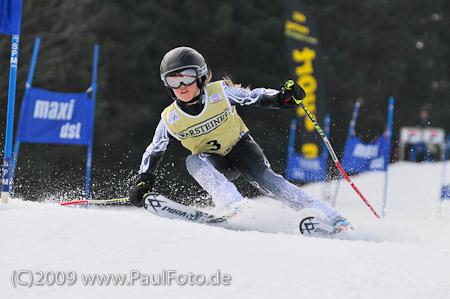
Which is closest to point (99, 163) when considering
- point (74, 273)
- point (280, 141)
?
point (280, 141)

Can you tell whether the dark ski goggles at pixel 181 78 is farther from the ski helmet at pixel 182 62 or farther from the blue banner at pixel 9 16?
the blue banner at pixel 9 16

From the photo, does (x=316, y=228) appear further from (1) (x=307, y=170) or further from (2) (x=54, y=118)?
(1) (x=307, y=170)

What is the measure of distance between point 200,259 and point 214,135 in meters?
1.79

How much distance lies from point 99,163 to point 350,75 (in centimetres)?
1327

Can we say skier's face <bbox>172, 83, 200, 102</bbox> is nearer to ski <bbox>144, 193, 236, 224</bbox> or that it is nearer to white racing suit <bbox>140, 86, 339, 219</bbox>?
white racing suit <bbox>140, 86, 339, 219</bbox>

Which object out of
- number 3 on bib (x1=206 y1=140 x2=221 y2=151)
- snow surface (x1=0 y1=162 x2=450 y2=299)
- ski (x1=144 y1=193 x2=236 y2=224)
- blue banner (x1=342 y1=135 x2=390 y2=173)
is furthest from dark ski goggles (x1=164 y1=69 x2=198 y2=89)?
blue banner (x1=342 y1=135 x2=390 y2=173)

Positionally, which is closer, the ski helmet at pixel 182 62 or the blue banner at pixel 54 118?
the ski helmet at pixel 182 62

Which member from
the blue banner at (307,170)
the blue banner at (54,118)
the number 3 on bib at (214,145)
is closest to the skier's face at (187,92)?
the number 3 on bib at (214,145)

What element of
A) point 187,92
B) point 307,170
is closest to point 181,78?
point 187,92

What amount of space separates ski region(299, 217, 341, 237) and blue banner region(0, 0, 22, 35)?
2.63 metres

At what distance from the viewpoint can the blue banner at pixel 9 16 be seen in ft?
15.7

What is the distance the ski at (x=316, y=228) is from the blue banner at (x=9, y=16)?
263cm

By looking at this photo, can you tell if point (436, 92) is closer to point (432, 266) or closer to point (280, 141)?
point (280, 141)

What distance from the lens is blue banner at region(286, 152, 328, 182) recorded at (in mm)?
9766
